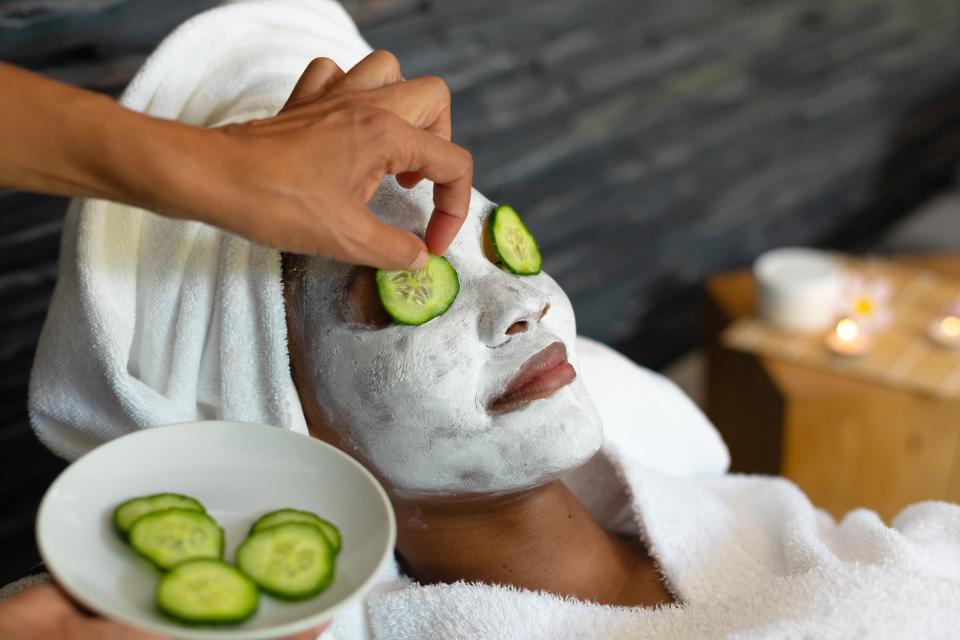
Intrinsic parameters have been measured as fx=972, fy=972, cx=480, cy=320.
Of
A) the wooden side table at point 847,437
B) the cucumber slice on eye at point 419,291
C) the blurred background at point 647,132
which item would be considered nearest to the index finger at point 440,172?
the cucumber slice on eye at point 419,291

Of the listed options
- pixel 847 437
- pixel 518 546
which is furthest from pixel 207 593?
pixel 847 437

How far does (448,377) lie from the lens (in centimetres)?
90

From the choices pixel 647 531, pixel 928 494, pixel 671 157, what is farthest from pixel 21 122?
pixel 671 157

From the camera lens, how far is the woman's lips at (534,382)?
3.00 feet

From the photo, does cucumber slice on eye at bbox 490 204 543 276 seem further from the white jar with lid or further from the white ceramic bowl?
the white jar with lid

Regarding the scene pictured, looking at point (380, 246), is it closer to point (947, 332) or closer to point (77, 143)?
point (77, 143)

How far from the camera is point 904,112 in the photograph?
10.8ft

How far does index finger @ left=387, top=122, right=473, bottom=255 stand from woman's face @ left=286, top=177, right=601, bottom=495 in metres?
0.04

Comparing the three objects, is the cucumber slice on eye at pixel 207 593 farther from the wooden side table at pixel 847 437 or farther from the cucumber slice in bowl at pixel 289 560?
the wooden side table at pixel 847 437

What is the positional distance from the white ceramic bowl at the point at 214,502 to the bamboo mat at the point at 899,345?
1.36 meters

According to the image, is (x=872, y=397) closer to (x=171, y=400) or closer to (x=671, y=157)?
(x=671, y=157)

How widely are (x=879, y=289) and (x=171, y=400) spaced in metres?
1.61

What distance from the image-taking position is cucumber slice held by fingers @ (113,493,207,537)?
2.34 ft

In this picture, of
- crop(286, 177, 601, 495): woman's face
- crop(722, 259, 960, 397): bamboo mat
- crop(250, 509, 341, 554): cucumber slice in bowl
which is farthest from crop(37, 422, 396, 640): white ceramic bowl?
crop(722, 259, 960, 397): bamboo mat
